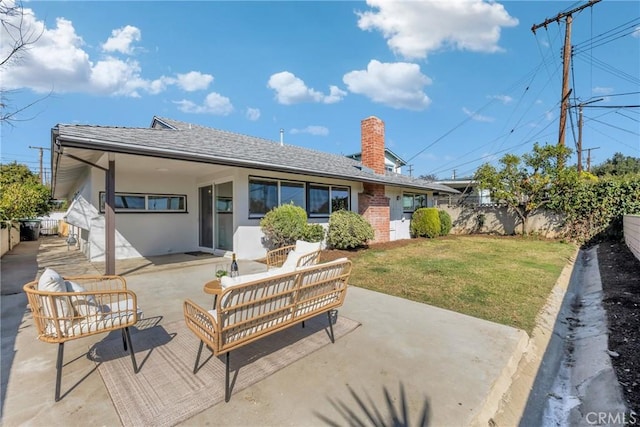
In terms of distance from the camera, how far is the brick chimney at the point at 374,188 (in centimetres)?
1277

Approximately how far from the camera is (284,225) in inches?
341

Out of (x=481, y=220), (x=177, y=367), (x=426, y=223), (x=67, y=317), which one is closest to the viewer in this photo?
(x=67, y=317)

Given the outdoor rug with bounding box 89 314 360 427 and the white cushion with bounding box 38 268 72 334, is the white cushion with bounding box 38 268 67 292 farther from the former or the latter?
the outdoor rug with bounding box 89 314 360 427

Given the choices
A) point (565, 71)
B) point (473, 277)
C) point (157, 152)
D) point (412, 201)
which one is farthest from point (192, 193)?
point (565, 71)

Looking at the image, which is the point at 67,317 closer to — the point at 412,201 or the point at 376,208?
the point at 376,208

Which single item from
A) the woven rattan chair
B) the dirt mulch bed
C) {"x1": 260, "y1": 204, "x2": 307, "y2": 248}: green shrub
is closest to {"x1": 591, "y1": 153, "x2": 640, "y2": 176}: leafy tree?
the dirt mulch bed

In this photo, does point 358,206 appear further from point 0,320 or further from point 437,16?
point 0,320

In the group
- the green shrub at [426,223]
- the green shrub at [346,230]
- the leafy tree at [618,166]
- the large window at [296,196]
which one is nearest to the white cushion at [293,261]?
the large window at [296,196]

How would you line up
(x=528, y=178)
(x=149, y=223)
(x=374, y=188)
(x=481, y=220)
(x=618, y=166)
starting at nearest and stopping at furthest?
(x=149, y=223) < (x=374, y=188) < (x=528, y=178) < (x=481, y=220) < (x=618, y=166)

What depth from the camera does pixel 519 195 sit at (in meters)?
15.1

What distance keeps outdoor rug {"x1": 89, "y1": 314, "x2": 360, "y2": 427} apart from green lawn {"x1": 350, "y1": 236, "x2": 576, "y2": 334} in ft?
7.41

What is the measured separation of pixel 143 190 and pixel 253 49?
6.74 metres

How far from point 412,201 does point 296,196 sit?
29.1ft

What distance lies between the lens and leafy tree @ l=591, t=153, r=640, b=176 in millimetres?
38653
